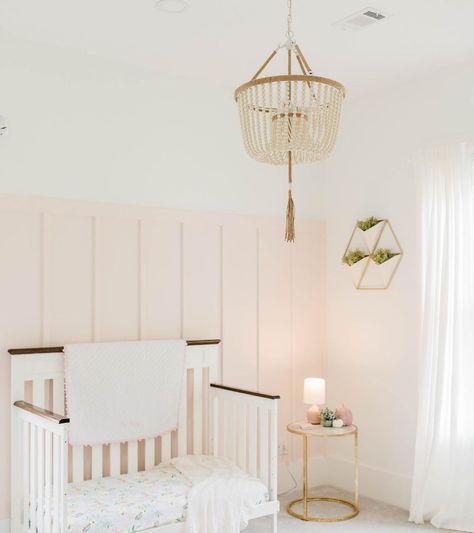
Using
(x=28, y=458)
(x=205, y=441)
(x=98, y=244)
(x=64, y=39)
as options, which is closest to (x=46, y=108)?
(x=64, y=39)

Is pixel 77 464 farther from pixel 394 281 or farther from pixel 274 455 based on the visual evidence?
pixel 394 281

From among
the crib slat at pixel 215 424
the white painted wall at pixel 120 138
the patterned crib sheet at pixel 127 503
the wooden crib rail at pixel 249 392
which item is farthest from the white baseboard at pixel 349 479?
the white painted wall at pixel 120 138

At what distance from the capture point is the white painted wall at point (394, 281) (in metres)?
3.99

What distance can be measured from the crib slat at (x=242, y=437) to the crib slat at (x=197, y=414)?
0.78 ft

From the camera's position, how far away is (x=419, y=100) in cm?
403

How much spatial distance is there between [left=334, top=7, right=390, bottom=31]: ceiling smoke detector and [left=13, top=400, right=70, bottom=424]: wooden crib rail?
2145mm

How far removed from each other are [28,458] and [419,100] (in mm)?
2882

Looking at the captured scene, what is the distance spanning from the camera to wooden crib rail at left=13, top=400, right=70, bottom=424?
2727 mm

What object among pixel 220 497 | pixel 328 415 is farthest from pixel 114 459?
pixel 328 415

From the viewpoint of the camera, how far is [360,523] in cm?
379

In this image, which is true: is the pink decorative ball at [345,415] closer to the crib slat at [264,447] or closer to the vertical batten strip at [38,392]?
the crib slat at [264,447]

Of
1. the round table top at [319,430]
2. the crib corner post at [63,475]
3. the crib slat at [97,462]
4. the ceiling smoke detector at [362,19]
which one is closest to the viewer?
the crib corner post at [63,475]

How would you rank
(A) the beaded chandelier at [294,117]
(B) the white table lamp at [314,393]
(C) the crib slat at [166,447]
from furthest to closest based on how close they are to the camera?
(B) the white table lamp at [314,393]
(C) the crib slat at [166,447]
(A) the beaded chandelier at [294,117]

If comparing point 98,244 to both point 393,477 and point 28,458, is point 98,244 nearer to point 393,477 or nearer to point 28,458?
point 28,458
